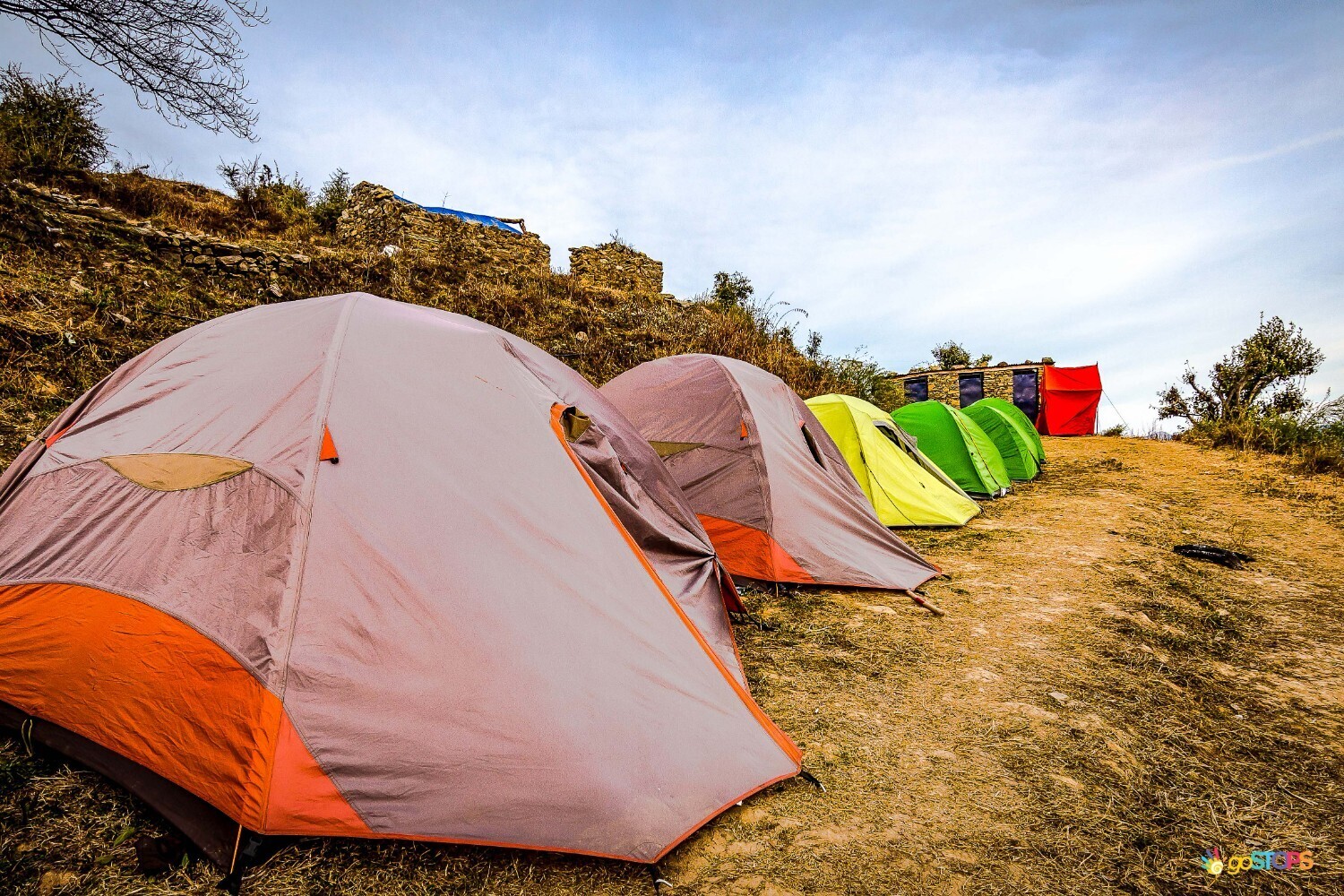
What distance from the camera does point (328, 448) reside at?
6.43ft

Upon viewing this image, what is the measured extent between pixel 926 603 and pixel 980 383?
21645mm

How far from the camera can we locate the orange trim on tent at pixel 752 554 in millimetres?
4152

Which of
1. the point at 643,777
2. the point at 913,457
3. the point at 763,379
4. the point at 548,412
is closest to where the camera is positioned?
the point at 643,777

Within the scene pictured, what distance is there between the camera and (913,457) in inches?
260

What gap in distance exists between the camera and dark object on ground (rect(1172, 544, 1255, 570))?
5.07m

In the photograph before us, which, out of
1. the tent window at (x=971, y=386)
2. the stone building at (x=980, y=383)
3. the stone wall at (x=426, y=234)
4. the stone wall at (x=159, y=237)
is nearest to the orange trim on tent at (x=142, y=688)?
the stone wall at (x=159, y=237)

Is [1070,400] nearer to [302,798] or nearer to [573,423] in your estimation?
[573,423]

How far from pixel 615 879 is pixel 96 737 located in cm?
170

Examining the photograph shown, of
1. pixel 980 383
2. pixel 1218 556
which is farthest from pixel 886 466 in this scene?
pixel 980 383

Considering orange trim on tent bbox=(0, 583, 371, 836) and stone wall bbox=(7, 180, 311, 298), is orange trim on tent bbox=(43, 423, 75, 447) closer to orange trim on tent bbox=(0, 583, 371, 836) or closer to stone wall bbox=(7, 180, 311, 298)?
orange trim on tent bbox=(0, 583, 371, 836)

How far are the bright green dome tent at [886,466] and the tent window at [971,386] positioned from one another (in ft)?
60.0

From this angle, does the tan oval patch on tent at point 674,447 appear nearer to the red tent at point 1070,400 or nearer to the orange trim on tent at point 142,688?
the orange trim on tent at point 142,688

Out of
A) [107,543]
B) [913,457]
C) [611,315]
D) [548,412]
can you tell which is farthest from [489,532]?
[611,315]

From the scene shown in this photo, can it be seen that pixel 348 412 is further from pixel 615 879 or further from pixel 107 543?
pixel 615 879
